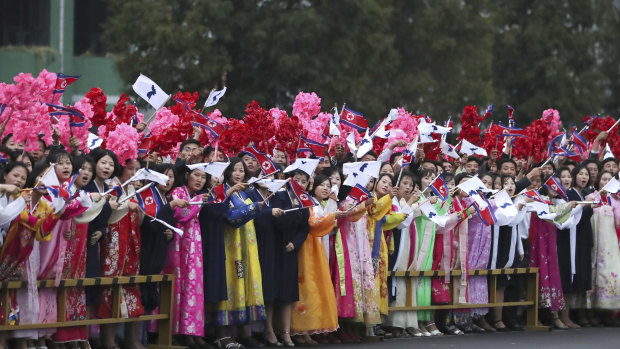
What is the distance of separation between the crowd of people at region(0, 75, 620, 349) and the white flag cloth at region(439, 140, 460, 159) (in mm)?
198

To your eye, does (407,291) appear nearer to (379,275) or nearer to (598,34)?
(379,275)

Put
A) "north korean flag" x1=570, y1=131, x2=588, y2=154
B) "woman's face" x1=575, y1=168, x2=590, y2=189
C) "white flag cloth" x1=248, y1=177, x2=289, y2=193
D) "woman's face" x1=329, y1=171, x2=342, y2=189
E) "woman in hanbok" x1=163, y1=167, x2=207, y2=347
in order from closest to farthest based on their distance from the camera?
"woman in hanbok" x1=163, y1=167, x2=207, y2=347, "white flag cloth" x1=248, y1=177, x2=289, y2=193, "woman's face" x1=329, y1=171, x2=342, y2=189, "woman's face" x1=575, y1=168, x2=590, y2=189, "north korean flag" x1=570, y1=131, x2=588, y2=154

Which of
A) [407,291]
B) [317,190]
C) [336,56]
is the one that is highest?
[336,56]

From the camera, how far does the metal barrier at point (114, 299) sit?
1067 cm

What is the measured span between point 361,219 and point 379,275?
61cm

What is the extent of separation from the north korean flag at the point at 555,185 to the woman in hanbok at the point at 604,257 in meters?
0.44

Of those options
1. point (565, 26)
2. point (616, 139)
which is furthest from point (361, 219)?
point (565, 26)

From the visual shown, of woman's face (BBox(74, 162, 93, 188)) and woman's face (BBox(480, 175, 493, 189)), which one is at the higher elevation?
woman's face (BBox(480, 175, 493, 189))

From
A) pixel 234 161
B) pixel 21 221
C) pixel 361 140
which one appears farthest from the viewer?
pixel 361 140

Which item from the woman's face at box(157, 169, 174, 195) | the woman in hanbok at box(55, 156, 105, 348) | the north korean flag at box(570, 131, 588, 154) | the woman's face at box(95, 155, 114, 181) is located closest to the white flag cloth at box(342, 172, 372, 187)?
the woman's face at box(157, 169, 174, 195)

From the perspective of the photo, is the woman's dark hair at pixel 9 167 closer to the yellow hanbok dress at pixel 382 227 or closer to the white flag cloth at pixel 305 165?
the white flag cloth at pixel 305 165

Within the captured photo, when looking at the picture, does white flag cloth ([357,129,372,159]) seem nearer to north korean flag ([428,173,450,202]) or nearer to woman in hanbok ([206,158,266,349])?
north korean flag ([428,173,450,202])

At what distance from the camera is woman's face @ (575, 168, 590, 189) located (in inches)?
622

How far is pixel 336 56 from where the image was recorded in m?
26.4
